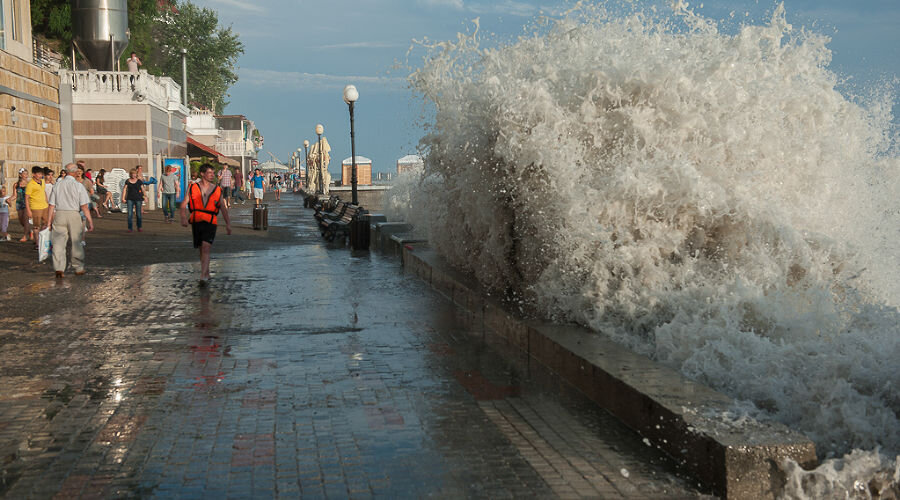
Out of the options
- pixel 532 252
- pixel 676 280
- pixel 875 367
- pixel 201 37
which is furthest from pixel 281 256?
pixel 201 37

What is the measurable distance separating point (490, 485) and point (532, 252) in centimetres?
474

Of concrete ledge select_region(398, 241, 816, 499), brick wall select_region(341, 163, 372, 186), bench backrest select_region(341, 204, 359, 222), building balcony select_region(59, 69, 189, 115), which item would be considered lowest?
concrete ledge select_region(398, 241, 816, 499)

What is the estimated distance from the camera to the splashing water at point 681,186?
23.1ft

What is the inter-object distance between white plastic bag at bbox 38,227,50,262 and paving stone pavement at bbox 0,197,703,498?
16.1 ft

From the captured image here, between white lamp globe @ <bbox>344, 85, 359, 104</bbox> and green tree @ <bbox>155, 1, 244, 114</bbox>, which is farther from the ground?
green tree @ <bbox>155, 1, 244, 114</bbox>

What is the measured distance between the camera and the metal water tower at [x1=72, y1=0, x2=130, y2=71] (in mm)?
35750

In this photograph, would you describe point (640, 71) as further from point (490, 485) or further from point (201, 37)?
point (201, 37)

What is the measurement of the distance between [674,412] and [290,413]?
2.34 m

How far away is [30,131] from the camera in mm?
26484

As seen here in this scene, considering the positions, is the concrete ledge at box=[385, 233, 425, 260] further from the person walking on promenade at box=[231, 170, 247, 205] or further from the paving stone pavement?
the person walking on promenade at box=[231, 170, 247, 205]

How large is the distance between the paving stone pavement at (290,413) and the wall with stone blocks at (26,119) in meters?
16.5

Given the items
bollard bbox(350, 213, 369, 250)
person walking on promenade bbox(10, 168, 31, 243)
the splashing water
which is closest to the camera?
the splashing water

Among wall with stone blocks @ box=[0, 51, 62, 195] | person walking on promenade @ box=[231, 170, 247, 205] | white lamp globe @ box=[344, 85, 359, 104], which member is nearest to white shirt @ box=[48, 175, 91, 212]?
wall with stone blocks @ box=[0, 51, 62, 195]

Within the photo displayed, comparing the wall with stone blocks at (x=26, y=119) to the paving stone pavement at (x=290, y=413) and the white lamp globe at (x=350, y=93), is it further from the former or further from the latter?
the paving stone pavement at (x=290, y=413)
